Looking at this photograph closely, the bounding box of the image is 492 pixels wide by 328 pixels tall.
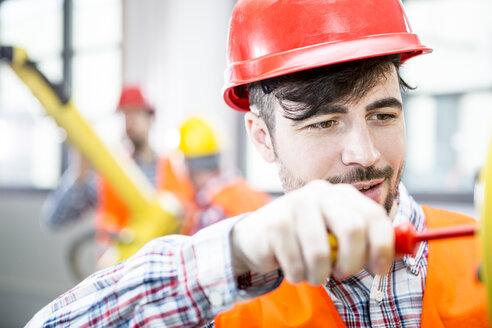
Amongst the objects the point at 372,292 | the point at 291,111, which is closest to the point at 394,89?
the point at 291,111

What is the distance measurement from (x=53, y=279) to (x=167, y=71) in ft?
6.30

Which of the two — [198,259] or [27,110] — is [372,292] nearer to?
[198,259]

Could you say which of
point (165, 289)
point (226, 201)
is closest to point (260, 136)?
point (165, 289)

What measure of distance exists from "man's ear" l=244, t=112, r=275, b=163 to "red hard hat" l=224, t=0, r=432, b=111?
0.32 ft

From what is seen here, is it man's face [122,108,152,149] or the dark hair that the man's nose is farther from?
man's face [122,108,152,149]

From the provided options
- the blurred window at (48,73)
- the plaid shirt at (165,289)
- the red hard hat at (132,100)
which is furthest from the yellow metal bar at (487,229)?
the blurred window at (48,73)

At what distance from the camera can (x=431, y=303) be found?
0.73 m

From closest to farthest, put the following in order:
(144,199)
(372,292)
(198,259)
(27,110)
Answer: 1. (198,259)
2. (372,292)
3. (144,199)
4. (27,110)

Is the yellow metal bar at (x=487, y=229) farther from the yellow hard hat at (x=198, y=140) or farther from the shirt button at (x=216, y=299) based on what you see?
the yellow hard hat at (x=198, y=140)

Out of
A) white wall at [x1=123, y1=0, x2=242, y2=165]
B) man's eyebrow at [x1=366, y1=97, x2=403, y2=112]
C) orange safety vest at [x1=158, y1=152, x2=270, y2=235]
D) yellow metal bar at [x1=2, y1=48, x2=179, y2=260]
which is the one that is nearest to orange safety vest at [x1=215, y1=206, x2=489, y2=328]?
man's eyebrow at [x1=366, y1=97, x2=403, y2=112]

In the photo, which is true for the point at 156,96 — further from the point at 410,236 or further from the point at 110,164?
the point at 410,236

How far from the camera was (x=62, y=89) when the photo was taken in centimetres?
161

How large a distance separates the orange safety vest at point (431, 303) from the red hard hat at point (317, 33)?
319 mm

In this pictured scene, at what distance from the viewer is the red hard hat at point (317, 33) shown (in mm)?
740
